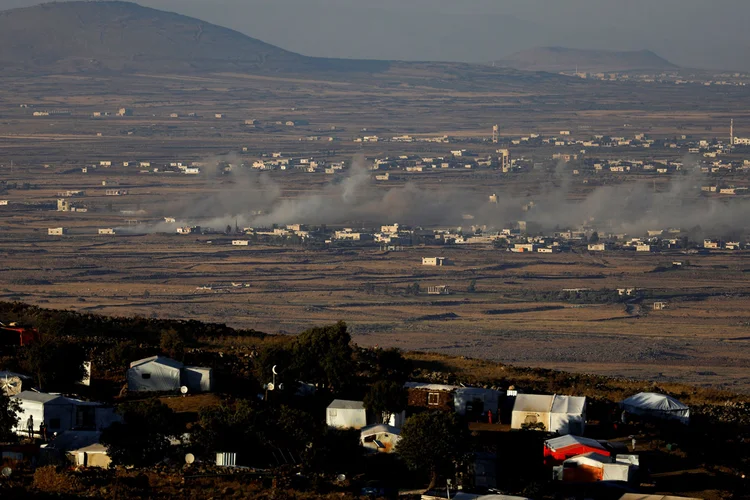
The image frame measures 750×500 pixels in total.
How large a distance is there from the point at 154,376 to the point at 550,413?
583cm

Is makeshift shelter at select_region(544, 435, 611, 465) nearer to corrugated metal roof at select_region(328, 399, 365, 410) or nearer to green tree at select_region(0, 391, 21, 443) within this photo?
corrugated metal roof at select_region(328, 399, 365, 410)

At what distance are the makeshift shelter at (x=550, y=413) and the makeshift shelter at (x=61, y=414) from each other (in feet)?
19.2

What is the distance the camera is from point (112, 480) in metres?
17.3

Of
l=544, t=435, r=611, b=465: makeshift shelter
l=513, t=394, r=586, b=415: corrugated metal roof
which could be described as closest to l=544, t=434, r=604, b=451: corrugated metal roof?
l=544, t=435, r=611, b=465: makeshift shelter

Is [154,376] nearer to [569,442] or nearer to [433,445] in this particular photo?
[433,445]

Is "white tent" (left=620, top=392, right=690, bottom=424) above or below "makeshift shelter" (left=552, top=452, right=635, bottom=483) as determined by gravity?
below

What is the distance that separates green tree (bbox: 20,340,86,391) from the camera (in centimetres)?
2419

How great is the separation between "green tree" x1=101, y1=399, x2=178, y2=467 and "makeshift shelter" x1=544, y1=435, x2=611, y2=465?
4.75 m

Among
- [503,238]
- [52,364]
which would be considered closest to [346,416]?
[52,364]

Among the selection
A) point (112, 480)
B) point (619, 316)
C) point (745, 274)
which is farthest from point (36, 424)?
point (745, 274)

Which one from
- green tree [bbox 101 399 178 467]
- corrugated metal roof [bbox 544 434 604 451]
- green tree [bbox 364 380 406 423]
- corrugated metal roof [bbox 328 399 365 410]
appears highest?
green tree [bbox 101 399 178 467]

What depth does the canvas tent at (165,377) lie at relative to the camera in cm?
2453

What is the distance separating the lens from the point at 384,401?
76.2ft

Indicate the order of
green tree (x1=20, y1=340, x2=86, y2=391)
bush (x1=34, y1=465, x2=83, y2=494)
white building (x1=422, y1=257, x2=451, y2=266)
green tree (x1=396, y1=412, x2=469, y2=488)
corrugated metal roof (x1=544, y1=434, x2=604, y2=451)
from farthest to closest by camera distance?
1. white building (x1=422, y1=257, x2=451, y2=266)
2. green tree (x1=20, y1=340, x2=86, y2=391)
3. corrugated metal roof (x1=544, y1=434, x2=604, y2=451)
4. green tree (x1=396, y1=412, x2=469, y2=488)
5. bush (x1=34, y1=465, x2=83, y2=494)
